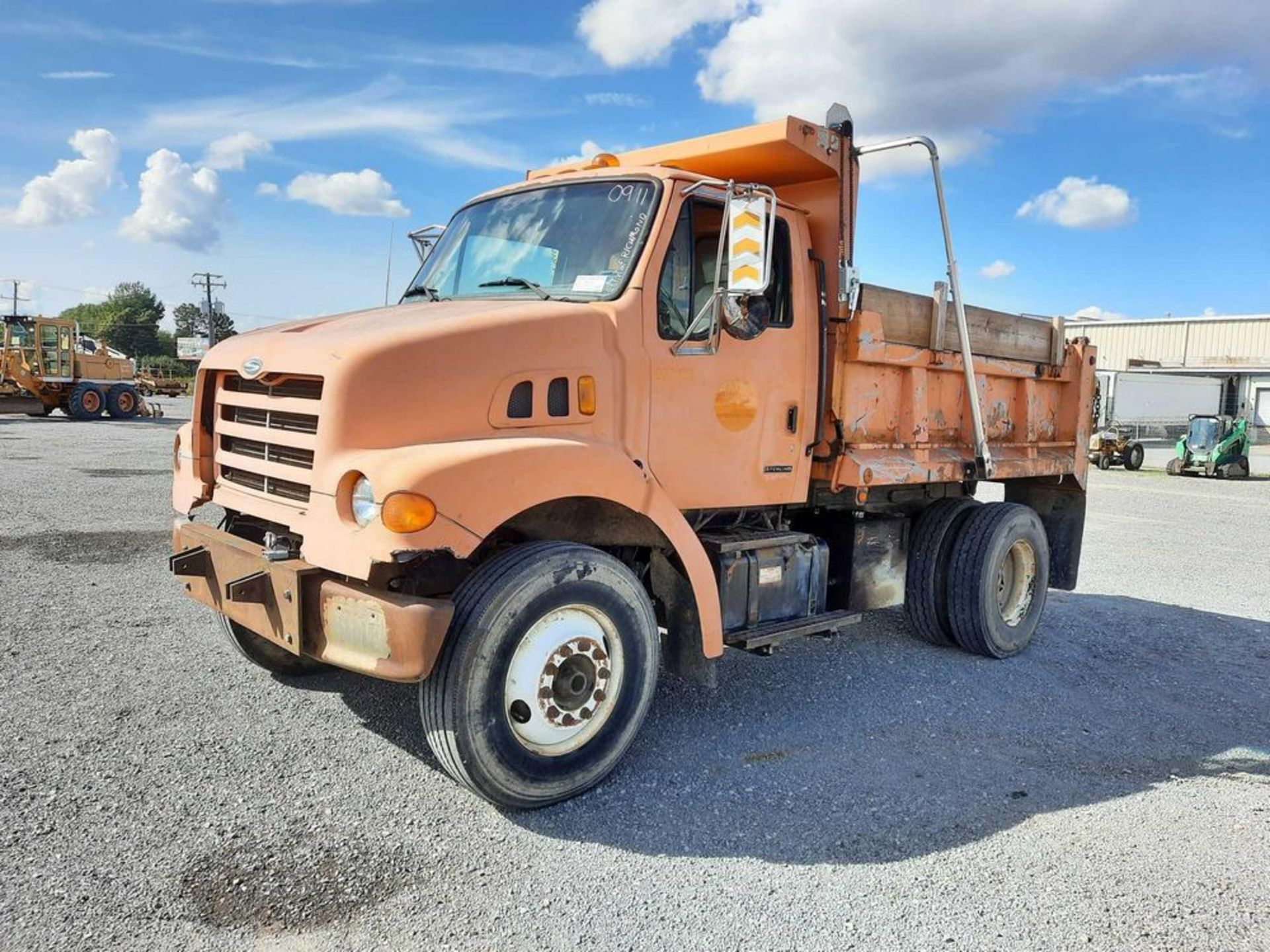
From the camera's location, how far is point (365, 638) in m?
3.55

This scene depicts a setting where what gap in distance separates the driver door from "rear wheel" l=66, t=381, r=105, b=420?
30033mm

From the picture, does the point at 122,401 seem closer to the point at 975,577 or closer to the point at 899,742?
the point at 975,577

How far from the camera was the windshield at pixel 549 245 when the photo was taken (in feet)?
14.5

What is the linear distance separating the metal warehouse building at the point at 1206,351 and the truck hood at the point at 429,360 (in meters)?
39.6

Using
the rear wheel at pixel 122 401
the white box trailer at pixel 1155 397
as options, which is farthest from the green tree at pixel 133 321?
the white box trailer at pixel 1155 397

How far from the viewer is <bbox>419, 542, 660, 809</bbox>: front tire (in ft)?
11.9

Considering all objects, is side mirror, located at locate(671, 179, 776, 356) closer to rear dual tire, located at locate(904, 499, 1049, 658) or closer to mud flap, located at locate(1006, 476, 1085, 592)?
rear dual tire, located at locate(904, 499, 1049, 658)

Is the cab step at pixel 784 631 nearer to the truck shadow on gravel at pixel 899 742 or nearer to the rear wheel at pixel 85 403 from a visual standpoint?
the truck shadow on gravel at pixel 899 742

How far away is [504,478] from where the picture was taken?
141 inches

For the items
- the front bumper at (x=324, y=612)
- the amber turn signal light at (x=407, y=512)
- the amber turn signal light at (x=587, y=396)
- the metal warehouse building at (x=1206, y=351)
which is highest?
the metal warehouse building at (x=1206, y=351)

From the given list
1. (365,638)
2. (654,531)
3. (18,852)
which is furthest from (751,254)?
(18,852)

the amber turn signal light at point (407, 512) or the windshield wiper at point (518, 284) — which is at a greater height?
the windshield wiper at point (518, 284)

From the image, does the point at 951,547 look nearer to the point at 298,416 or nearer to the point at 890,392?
the point at 890,392

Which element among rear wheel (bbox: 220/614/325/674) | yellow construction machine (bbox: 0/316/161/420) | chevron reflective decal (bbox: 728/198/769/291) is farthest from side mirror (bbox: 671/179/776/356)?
yellow construction machine (bbox: 0/316/161/420)
